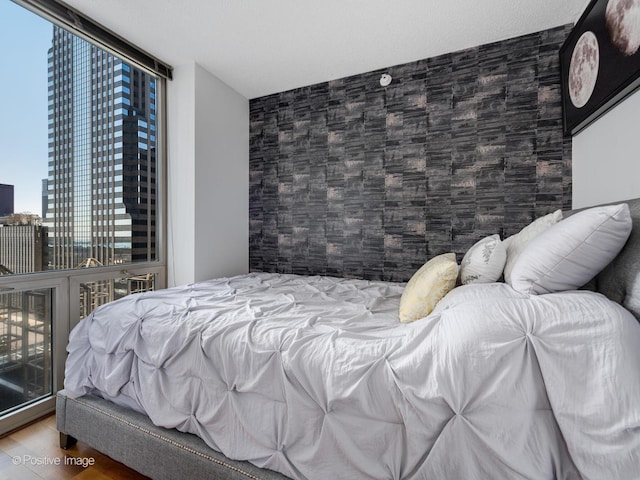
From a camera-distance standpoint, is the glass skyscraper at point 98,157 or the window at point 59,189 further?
the glass skyscraper at point 98,157

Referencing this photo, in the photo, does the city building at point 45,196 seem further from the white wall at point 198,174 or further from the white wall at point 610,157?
the white wall at point 610,157

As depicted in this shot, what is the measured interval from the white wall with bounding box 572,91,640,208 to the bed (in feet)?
1.69

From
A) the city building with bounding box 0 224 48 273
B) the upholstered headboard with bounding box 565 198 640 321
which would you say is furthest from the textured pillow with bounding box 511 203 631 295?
the city building with bounding box 0 224 48 273

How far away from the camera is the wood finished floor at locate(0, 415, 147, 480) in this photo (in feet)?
4.51

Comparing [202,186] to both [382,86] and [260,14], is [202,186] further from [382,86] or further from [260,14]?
[382,86]

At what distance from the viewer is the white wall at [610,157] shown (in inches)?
51.5

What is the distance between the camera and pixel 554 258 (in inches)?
36.4

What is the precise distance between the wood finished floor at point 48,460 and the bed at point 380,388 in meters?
0.15

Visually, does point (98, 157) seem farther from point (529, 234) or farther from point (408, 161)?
point (529, 234)

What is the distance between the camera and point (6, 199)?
1726mm

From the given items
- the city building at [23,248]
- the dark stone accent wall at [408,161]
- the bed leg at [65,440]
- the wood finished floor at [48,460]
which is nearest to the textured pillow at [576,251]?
the dark stone accent wall at [408,161]

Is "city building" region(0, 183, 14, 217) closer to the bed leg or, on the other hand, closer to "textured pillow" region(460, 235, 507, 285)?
the bed leg

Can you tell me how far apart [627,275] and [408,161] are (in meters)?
1.81

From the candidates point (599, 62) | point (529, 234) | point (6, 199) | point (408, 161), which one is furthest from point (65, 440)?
point (599, 62)
